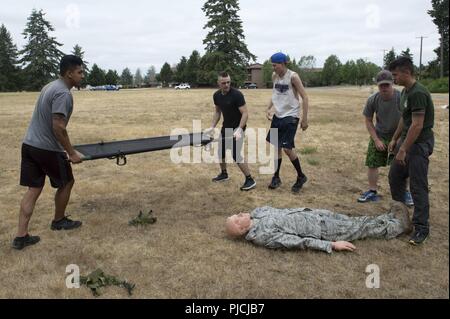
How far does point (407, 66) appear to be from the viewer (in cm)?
403

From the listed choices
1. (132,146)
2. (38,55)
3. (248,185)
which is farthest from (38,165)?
(38,55)

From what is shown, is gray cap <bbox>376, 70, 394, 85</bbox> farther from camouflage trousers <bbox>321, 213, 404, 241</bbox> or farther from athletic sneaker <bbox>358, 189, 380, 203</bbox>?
camouflage trousers <bbox>321, 213, 404, 241</bbox>

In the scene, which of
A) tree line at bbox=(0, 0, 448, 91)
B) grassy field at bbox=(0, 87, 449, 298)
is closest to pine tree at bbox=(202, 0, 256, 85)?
tree line at bbox=(0, 0, 448, 91)

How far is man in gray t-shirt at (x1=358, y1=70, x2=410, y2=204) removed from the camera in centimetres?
530

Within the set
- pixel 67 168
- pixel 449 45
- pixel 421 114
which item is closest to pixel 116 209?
pixel 67 168

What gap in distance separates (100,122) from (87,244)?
11087mm

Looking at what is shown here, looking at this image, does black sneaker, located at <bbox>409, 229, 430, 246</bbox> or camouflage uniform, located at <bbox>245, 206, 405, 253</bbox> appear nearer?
camouflage uniform, located at <bbox>245, 206, 405, 253</bbox>

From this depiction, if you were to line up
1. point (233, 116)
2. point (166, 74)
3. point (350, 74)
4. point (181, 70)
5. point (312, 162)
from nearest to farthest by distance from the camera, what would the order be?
point (233, 116) → point (312, 162) → point (181, 70) → point (350, 74) → point (166, 74)

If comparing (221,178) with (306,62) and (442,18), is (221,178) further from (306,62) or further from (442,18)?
(306,62)

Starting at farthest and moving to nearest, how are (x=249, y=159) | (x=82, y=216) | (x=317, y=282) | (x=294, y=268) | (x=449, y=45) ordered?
(x=249, y=159), (x=82, y=216), (x=294, y=268), (x=317, y=282), (x=449, y=45)

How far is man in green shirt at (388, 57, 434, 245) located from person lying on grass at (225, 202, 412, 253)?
0.18 metres

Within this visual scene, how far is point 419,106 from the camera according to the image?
3955 mm

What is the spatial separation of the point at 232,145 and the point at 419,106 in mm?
2995

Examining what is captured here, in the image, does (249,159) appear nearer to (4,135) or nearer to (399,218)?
(399,218)
